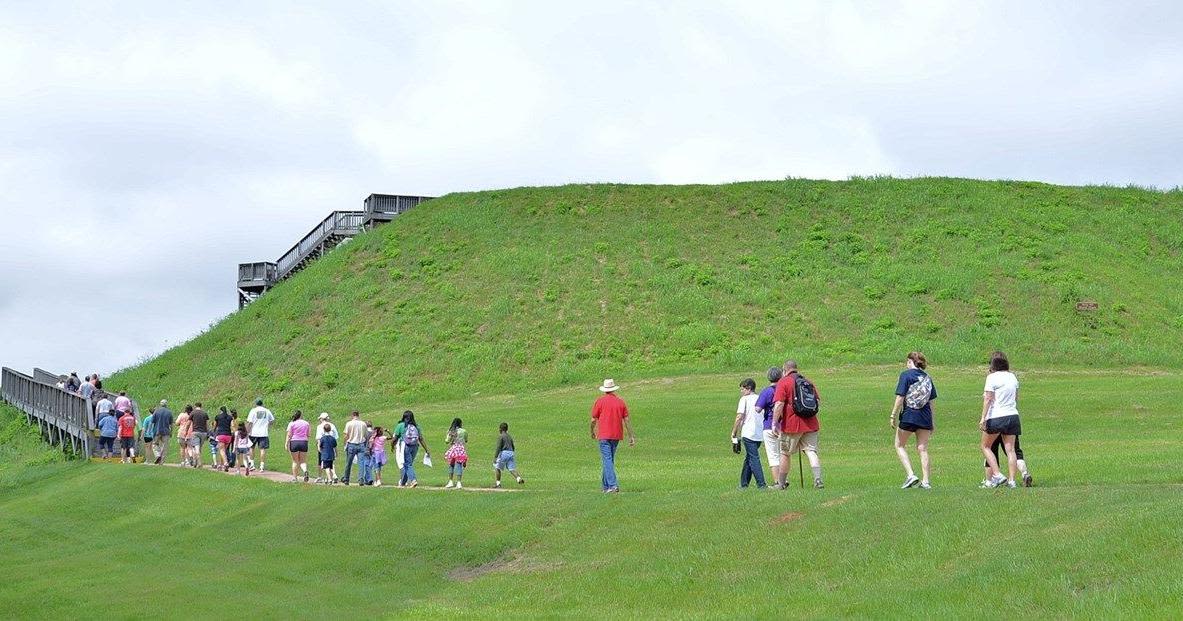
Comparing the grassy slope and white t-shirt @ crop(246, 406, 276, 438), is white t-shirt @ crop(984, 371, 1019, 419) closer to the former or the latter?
white t-shirt @ crop(246, 406, 276, 438)

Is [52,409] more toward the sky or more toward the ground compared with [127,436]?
more toward the sky

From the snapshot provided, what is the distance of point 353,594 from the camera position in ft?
66.0

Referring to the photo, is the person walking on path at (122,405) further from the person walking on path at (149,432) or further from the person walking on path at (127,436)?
the person walking on path at (149,432)

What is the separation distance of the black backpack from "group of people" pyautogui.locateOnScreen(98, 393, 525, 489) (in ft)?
28.0

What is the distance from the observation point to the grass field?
15.2m

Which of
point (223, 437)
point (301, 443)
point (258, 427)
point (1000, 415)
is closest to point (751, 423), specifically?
point (1000, 415)

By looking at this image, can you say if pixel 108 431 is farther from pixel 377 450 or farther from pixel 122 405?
pixel 377 450

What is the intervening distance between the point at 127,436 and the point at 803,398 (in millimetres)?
25978

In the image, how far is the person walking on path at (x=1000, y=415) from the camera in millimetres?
19578

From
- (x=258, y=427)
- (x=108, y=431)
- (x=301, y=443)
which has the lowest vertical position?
(x=301, y=443)

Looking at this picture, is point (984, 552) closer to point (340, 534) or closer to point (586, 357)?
point (340, 534)

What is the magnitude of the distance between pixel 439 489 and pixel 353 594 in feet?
28.3

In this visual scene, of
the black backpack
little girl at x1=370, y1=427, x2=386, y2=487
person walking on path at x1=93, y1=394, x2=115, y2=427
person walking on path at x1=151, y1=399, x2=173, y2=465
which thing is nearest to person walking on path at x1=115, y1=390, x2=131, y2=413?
person walking on path at x1=93, y1=394, x2=115, y2=427

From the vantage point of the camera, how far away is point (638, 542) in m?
20.6
